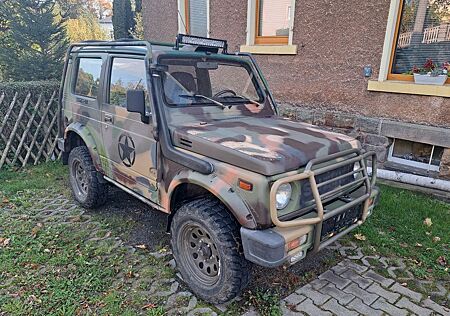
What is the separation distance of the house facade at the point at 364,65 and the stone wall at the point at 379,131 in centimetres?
1

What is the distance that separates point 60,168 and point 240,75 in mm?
3907

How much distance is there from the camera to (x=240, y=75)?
12.8ft

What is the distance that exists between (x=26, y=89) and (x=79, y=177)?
2.45 metres

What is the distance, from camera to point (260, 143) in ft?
8.70

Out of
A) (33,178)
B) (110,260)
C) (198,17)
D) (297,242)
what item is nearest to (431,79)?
(297,242)

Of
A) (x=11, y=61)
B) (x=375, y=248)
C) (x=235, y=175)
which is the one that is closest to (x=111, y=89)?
(x=235, y=175)

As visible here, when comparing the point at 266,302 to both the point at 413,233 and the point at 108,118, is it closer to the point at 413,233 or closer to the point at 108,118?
the point at 413,233

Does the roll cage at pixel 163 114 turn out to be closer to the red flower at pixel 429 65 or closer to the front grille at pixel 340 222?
the front grille at pixel 340 222

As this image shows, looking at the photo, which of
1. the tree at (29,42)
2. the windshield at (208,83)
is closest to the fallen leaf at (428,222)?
the windshield at (208,83)

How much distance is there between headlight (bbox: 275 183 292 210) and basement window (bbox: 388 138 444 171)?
3867 mm

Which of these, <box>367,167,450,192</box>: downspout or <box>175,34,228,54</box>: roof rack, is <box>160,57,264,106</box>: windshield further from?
<box>367,167,450,192</box>: downspout

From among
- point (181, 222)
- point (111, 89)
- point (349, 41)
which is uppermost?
point (349, 41)

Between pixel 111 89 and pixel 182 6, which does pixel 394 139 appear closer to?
pixel 111 89

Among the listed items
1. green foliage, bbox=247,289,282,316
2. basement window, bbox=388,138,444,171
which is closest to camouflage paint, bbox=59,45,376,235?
green foliage, bbox=247,289,282,316
